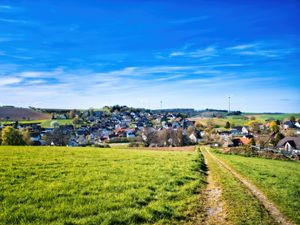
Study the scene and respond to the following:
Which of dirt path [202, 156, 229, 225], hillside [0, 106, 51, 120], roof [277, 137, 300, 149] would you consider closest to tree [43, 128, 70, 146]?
hillside [0, 106, 51, 120]

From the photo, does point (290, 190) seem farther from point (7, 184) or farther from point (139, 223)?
point (7, 184)

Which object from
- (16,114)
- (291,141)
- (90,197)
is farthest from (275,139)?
(16,114)

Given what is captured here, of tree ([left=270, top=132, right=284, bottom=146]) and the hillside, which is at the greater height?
the hillside

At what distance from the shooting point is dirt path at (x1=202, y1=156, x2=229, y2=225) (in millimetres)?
10469

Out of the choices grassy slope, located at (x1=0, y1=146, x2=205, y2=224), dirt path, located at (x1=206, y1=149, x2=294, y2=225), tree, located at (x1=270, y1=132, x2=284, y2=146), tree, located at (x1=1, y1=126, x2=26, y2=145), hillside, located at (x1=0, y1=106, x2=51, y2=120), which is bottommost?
tree, located at (x1=270, y1=132, x2=284, y2=146)

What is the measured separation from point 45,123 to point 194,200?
148 metres

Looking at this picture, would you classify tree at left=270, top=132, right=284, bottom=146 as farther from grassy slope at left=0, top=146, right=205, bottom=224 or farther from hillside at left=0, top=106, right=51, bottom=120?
hillside at left=0, top=106, right=51, bottom=120

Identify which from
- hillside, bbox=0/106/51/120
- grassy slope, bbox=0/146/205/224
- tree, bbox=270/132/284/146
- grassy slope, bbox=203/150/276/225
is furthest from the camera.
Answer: hillside, bbox=0/106/51/120

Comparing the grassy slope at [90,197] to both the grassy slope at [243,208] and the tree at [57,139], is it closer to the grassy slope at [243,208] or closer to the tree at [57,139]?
the grassy slope at [243,208]

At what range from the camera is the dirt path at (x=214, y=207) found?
34.3 ft

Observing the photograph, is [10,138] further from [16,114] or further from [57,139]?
[16,114]

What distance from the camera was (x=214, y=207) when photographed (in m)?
12.2

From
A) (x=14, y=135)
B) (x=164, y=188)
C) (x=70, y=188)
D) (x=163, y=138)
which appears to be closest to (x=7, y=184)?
(x=70, y=188)

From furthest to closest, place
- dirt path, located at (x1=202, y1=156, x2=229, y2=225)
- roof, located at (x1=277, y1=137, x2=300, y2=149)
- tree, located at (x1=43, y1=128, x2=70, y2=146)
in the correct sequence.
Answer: roof, located at (x1=277, y1=137, x2=300, y2=149) < tree, located at (x1=43, y1=128, x2=70, y2=146) < dirt path, located at (x1=202, y1=156, x2=229, y2=225)
